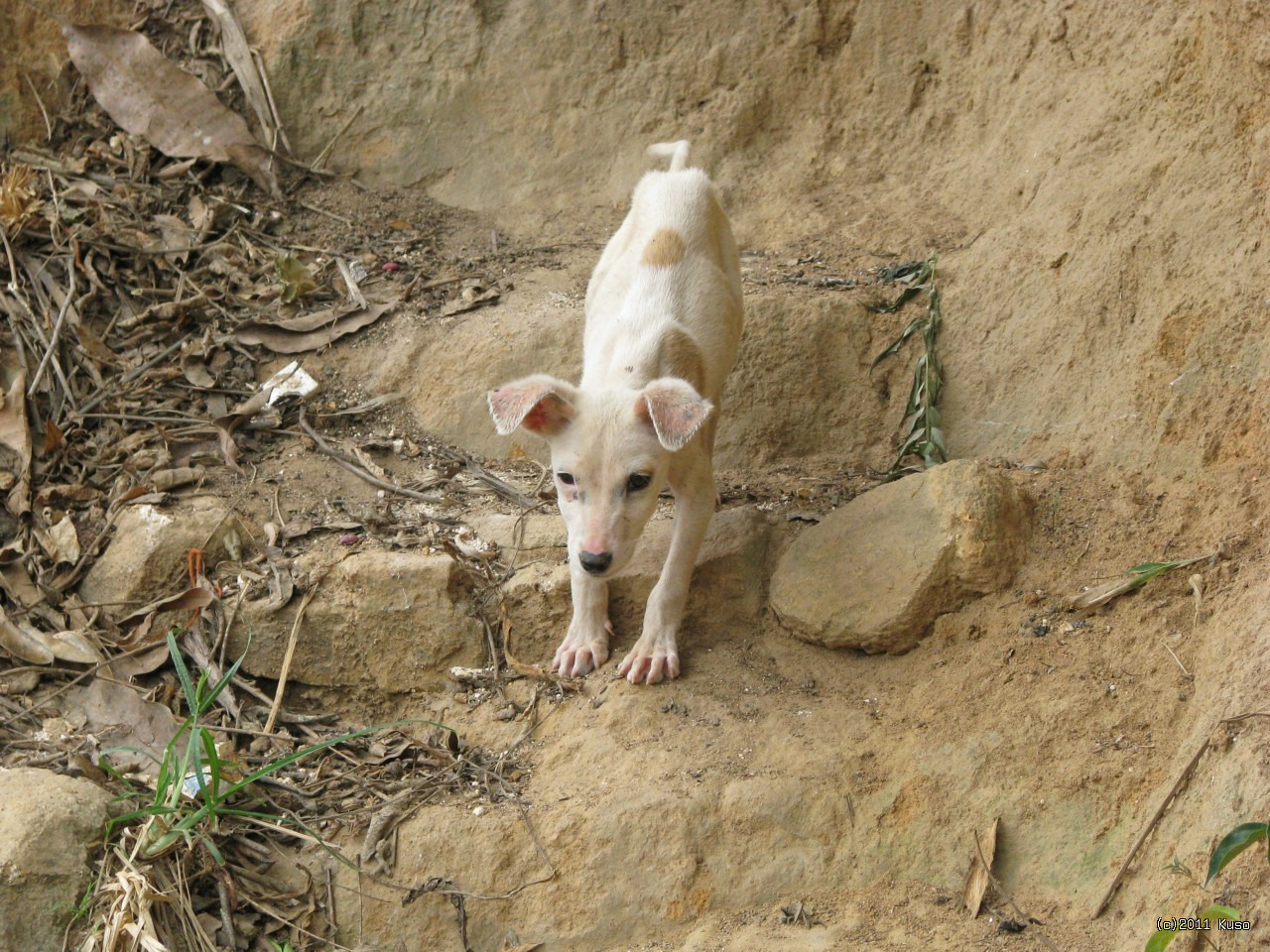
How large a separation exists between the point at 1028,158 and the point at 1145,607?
10.1 ft

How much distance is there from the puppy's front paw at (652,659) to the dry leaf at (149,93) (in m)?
4.18

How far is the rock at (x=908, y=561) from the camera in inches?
189

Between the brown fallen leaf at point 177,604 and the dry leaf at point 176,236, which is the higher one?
the dry leaf at point 176,236

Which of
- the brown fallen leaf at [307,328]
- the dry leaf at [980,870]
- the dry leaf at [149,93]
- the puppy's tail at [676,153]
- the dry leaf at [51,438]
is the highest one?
the puppy's tail at [676,153]

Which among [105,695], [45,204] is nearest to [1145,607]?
[105,695]

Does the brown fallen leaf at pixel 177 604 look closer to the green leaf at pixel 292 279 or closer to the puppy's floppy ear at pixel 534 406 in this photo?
the puppy's floppy ear at pixel 534 406

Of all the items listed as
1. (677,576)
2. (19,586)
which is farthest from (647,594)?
(19,586)

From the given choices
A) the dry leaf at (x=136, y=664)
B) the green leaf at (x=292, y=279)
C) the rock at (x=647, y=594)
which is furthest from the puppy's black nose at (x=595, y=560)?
the green leaf at (x=292, y=279)

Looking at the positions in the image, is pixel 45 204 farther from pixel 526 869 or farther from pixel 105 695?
pixel 526 869

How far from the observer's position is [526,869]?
4.34 meters

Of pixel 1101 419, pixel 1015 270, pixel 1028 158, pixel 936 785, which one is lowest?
pixel 936 785

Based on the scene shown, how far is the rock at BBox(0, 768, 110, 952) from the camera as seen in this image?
3.93 m

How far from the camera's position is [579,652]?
5.16m

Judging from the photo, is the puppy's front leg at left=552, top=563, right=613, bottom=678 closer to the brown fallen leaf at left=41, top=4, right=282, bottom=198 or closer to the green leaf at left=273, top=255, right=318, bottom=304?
the green leaf at left=273, top=255, right=318, bottom=304
